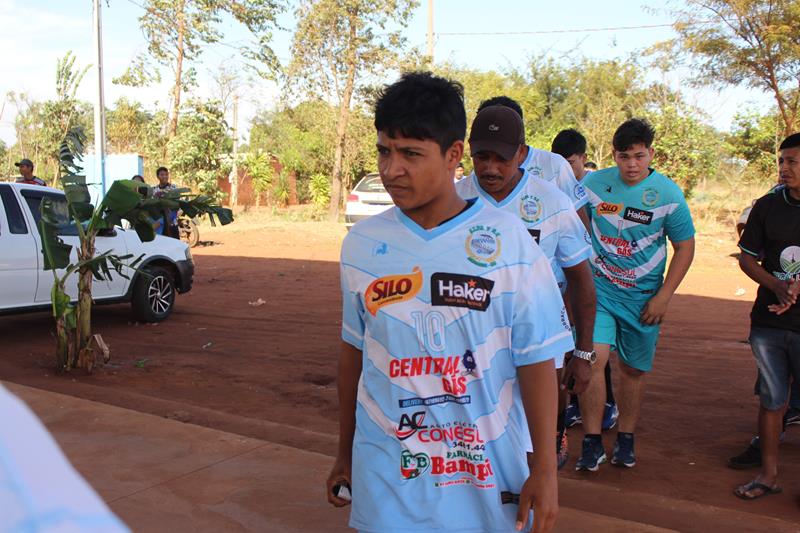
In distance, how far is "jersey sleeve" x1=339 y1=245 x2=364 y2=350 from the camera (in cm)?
218

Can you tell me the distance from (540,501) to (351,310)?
2.42 feet

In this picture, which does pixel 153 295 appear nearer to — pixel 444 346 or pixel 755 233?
pixel 755 233

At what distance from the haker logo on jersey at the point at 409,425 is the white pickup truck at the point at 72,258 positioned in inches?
257

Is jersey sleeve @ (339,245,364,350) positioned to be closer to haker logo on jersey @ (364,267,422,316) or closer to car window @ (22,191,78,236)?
haker logo on jersey @ (364,267,422,316)

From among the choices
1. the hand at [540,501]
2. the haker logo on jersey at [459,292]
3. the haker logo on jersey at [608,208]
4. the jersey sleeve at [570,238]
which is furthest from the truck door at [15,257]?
the hand at [540,501]

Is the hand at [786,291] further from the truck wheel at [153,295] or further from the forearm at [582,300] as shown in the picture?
the truck wheel at [153,295]

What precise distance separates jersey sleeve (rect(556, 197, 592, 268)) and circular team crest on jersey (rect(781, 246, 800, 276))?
162 cm

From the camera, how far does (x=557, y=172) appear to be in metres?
4.34

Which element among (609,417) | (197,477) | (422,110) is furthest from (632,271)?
(422,110)

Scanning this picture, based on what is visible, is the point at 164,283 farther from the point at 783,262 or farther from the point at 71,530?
the point at 71,530

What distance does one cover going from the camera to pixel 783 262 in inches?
178

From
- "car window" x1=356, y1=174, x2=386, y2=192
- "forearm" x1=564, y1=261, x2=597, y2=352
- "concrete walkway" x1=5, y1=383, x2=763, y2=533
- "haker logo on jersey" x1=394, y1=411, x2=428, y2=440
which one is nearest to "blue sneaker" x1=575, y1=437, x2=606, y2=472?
"concrete walkway" x1=5, y1=383, x2=763, y2=533

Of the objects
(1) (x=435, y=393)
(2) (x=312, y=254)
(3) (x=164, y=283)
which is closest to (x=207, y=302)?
(3) (x=164, y=283)

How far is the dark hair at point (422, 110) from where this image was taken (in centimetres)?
210
